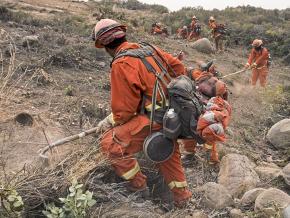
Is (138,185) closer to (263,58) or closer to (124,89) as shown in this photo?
(124,89)

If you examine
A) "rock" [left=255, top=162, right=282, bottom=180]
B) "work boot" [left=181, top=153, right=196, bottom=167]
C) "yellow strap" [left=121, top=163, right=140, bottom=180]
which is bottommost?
"rock" [left=255, top=162, right=282, bottom=180]

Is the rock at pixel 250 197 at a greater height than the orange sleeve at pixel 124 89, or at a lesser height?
lesser

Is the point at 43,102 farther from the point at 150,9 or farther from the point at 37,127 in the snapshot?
the point at 150,9

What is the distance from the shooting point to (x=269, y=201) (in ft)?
14.3

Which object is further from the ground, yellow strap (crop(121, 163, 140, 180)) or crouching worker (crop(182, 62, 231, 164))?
crouching worker (crop(182, 62, 231, 164))

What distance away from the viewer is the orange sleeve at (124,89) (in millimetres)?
4234

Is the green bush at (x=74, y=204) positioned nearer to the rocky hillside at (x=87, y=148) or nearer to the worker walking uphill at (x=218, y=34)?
the rocky hillside at (x=87, y=148)

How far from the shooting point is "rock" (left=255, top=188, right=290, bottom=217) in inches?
165

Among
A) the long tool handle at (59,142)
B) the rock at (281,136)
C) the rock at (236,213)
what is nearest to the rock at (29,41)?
the rock at (281,136)

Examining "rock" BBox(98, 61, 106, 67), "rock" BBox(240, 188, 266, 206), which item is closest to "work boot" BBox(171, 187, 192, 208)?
"rock" BBox(240, 188, 266, 206)

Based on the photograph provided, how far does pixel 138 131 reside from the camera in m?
4.39

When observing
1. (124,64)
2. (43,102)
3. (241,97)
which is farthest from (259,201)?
(241,97)

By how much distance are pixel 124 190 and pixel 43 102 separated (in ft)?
9.60

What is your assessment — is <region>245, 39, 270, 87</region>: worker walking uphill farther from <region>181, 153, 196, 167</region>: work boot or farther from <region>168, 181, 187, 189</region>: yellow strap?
<region>168, 181, 187, 189</region>: yellow strap
